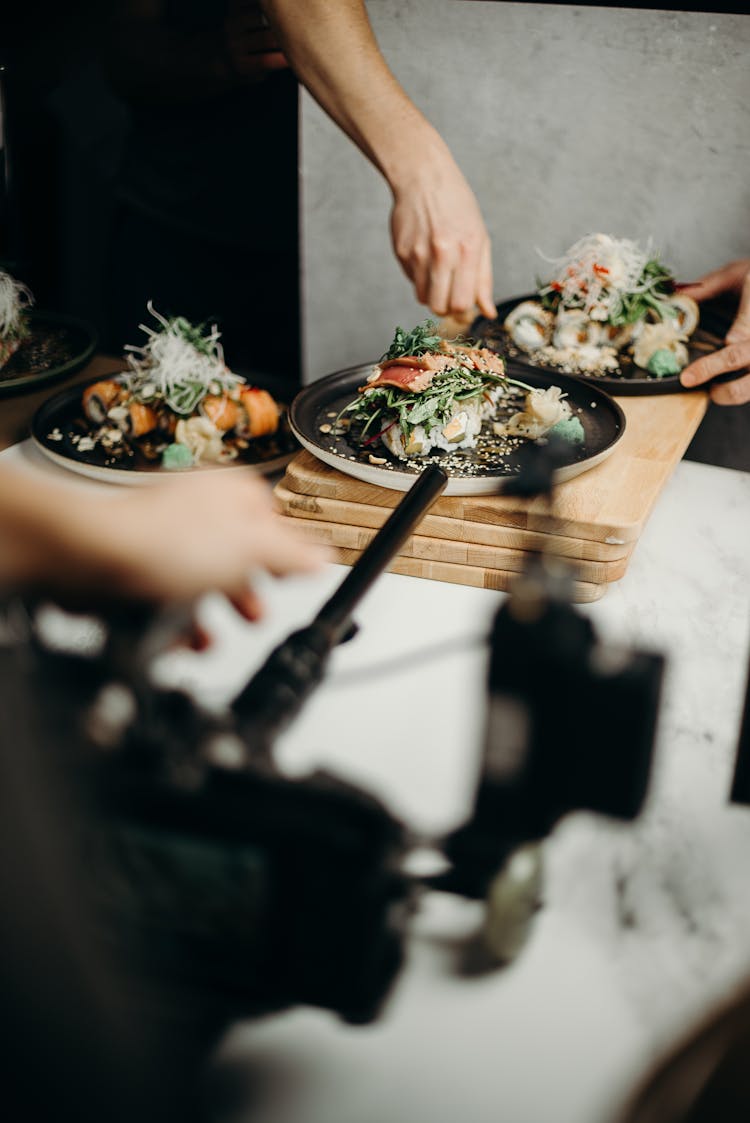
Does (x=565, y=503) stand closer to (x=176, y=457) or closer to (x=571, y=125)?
(x=176, y=457)

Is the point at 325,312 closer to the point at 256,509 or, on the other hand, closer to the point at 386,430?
the point at 386,430

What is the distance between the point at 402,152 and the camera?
1.67 m

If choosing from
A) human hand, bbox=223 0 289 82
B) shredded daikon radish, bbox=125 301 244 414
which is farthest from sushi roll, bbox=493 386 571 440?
human hand, bbox=223 0 289 82

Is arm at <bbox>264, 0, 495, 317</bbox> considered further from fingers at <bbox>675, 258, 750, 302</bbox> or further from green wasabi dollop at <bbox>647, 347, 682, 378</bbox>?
fingers at <bbox>675, 258, 750, 302</bbox>

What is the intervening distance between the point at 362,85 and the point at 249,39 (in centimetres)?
57

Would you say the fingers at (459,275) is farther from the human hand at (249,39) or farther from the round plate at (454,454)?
the human hand at (249,39)

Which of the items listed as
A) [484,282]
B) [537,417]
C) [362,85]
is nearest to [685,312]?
[484,282]

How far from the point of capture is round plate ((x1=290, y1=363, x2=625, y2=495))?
1.34m

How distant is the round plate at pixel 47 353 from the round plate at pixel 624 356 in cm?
79

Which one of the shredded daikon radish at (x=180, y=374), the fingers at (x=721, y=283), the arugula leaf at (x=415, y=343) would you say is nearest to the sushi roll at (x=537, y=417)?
the arugula leaf at (x=415, y=343)

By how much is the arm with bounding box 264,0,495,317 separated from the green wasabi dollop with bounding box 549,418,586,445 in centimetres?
33

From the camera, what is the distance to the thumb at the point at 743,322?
1778mm

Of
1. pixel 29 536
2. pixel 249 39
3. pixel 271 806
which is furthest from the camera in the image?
pixel 249 39

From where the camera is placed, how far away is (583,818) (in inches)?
34.1
